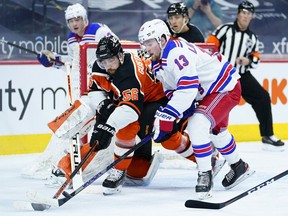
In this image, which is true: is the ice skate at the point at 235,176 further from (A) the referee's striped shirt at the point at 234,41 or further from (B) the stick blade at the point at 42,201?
(A) the referee's striped shirt at the point at 234,41

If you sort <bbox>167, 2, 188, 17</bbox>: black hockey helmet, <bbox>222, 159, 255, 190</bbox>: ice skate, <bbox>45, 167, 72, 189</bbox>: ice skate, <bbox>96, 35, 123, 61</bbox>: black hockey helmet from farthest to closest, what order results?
<bbox>167, 2, 188, 17</bbox>: black hockey helmet < <bbox>45, 167, 72, 189</bbox>: ice skate < <bbox>222, 159, 255, 190</bbox>: ice skate < <bbox>96, 35, 123, 61</bbox>: black hockey helmet

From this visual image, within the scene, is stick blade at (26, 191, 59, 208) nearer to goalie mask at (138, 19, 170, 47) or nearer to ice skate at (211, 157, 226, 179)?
goalie mask at (138, 19, 170, 47)

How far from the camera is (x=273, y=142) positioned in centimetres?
699

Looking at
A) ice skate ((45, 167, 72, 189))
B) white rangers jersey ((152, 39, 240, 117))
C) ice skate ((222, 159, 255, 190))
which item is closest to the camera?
white rangers jersey ((152, 39, 240, 117))

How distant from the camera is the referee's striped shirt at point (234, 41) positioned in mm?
7125

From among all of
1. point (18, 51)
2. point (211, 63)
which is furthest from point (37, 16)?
point (211, 63)

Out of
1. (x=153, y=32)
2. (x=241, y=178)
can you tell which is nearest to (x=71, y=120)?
(x=153, y=32)

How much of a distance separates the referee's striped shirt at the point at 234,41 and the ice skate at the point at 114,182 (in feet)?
7.79

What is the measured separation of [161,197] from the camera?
4.83m

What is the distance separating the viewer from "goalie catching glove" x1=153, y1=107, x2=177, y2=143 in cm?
461

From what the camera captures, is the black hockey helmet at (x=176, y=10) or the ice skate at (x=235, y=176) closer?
the ice skate at (x=235, y=176)

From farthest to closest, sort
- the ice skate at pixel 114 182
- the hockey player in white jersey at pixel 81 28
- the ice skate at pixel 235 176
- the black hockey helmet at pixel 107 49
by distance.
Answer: the hockey player in white jersey at pixel 81 28 < the ice skate at pixel 235 176 < the ice skate at pixel 114 182 < the black hockey helmet at pixel 107 49

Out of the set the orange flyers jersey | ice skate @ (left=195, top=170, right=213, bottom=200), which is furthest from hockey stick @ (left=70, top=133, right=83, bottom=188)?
ice skate @ (left=195, top=170, right=213, bottom=200)

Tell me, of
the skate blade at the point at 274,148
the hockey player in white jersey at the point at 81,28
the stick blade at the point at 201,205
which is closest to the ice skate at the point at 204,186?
the stick blade at the point at 201,205
